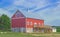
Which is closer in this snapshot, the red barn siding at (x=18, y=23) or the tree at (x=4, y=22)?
the red barn siding at (x=18, y=23)

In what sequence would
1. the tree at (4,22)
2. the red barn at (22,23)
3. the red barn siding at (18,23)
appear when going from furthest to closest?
1. the tree at (4,22)
2. the red barn siding at (18,23)
3. the red barn at (22,23)

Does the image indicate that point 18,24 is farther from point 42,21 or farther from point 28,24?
point 42,21

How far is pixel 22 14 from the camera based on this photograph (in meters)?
71.2

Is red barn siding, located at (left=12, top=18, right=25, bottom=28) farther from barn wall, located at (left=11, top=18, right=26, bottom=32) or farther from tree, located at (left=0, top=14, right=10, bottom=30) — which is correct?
tree, located at (left=0, top=14, right=10, bottom=30)

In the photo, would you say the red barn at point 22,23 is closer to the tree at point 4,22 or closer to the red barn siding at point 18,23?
the red barn siding at point 18,23

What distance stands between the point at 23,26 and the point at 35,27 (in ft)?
19.4

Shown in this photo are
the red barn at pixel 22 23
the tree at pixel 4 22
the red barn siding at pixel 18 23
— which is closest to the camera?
the red barn at pixel 22 23

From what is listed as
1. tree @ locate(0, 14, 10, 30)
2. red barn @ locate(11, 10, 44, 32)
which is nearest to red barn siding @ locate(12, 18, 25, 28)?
red barn @ locate(11, 10, 44, 32)

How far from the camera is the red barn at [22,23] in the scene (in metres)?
70.4

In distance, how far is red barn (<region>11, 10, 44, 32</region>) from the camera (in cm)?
7038

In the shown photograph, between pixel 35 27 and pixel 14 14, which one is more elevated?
pixel 14 14

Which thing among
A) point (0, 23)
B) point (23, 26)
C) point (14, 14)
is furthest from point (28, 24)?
point (0, 23)

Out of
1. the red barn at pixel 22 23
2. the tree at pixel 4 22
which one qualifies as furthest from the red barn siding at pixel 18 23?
the tree at pixel 4 22

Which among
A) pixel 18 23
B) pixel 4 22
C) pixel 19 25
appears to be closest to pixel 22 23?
pixel 19 25
